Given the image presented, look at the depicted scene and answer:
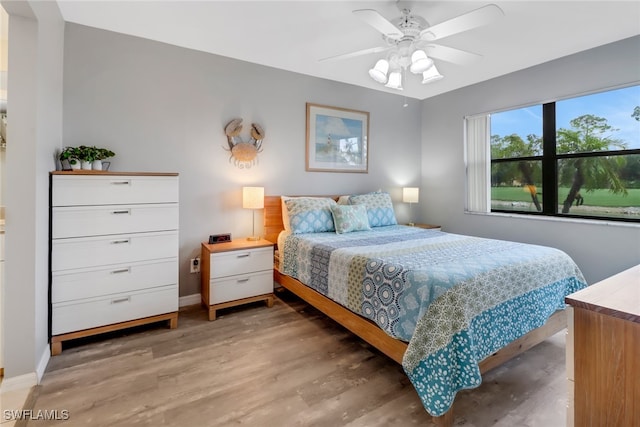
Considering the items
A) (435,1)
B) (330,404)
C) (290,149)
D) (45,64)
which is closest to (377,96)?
(290,149)

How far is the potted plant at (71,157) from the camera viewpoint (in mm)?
2219

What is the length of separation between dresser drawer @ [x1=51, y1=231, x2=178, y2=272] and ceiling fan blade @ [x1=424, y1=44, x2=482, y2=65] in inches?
99.4

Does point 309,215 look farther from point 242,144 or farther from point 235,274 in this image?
point 242,144

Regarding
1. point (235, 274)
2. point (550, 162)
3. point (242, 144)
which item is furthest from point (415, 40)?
point (235, 274)

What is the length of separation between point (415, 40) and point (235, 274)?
2.45 meters

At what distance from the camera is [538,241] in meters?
3.34

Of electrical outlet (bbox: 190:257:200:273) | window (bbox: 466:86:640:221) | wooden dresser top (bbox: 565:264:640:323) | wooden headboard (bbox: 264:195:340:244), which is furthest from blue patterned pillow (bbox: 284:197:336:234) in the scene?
wooden dresser top (bbox: 565:264:640:323)

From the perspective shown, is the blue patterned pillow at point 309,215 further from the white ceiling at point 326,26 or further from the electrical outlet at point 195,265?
the white ceiling at point 326,26

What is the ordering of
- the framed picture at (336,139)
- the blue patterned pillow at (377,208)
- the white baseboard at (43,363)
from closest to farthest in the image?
the white baseboard at (43,363)
the blue patterned pillow at (377,208)
the framed picture at (336,139)

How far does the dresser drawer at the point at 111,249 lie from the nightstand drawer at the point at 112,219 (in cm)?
5

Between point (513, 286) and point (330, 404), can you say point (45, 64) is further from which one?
point (513, 286)

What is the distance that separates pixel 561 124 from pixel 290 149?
300cm

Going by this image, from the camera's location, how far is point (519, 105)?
11.2ft

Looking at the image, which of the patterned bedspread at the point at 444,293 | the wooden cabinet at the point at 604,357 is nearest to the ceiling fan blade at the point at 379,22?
the patterned bedspread at the point at 444,293
